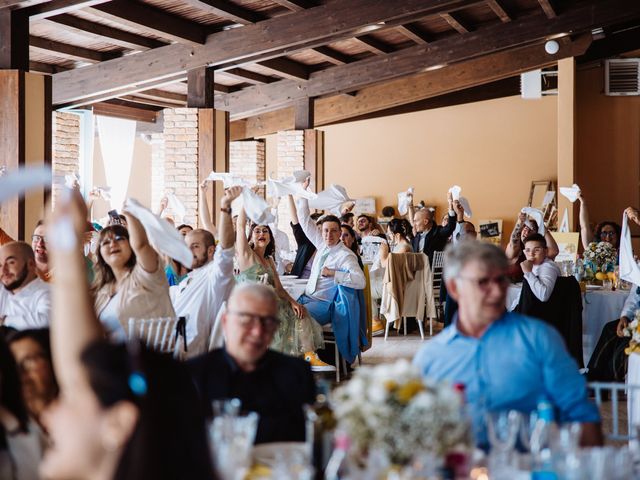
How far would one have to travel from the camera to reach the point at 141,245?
13.3 ft

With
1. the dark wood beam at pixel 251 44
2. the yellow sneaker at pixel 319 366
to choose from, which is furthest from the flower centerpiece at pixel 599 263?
the dark wood beam at pixel 251 44

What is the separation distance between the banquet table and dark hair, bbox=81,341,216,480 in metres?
5.38

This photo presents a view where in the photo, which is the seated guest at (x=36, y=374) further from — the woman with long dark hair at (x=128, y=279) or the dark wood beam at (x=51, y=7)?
the dark wood beam at (x=51, y=7)

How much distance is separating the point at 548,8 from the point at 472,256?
9.97 m

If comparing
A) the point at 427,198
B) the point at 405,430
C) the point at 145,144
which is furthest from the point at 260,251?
the point at 145,144

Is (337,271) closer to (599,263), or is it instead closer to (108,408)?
(599,263)

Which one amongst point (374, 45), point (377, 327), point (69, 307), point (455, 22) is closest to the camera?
point (69, 307)

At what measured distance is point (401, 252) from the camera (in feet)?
31.0

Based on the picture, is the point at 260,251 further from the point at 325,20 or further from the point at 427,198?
the point at 427,198

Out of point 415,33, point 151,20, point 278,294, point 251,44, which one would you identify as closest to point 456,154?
point 415,33

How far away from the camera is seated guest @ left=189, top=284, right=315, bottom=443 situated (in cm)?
269

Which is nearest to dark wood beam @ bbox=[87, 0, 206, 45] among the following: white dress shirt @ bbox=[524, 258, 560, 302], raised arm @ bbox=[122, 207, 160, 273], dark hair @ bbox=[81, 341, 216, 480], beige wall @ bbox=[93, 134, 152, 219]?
white dress shirt @ bbox=[524, 258, 560, 302]

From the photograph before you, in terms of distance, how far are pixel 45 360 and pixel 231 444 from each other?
519mm

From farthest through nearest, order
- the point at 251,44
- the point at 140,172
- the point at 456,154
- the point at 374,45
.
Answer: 1. the point at 140,172
2. the point at 456,154
3. the point at 374,45
4. the point at 251,44
